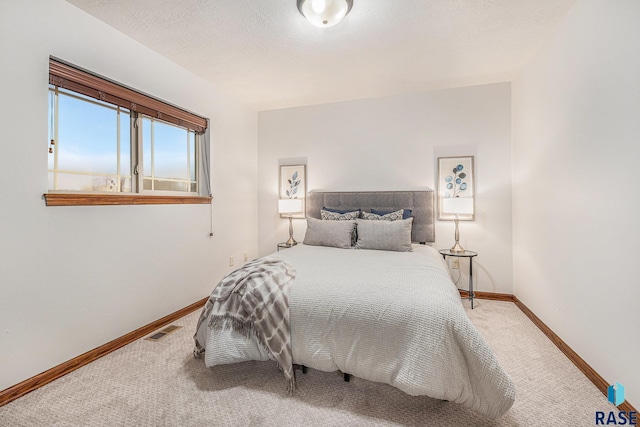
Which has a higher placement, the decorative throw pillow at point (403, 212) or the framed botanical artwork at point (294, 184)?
the framed botanical artwork at point (294, 184)

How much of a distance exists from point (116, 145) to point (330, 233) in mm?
2143

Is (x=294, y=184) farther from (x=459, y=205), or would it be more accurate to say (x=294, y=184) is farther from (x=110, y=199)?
(x=110, y=199)

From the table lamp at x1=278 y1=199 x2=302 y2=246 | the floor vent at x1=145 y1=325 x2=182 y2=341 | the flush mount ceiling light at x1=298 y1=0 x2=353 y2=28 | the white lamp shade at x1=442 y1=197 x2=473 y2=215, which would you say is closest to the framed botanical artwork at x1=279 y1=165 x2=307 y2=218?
the table lamp at x1=278 y1=199 x2=302 y2=246

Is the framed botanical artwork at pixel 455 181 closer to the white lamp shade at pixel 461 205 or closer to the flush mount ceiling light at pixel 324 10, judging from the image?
the white lamp shade at pixel 461 205

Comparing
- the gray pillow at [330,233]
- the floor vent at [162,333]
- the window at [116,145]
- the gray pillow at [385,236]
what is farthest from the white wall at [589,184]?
the window at [116,145]

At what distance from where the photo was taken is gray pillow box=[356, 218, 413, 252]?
9.46ft

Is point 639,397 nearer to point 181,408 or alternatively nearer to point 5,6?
point 181,408

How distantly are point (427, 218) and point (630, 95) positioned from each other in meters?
2.05

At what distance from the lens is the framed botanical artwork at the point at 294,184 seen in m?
3.98

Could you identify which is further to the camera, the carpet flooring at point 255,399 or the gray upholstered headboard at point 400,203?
the gray upholstered headboard at point 400,203

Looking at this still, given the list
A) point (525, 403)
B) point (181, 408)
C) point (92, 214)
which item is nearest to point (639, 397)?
point (525, 403)

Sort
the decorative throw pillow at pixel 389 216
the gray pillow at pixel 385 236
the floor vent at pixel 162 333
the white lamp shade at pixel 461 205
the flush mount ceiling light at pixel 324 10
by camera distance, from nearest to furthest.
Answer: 1. the flush mount ceiling light at pixel 324 10
2. the floor vent at pixel 162 333
3. the gray pillow at pixel 385 236
4. the white lamp shade at pixel 461 205
5. the decorative throw pillow at pixel 389 216

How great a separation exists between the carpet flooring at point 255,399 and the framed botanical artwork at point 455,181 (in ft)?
5.54

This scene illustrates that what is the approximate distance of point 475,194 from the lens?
3.33 m
